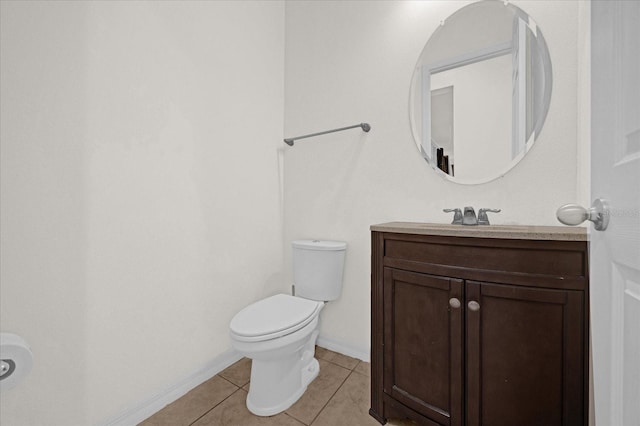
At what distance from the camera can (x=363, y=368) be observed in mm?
1659

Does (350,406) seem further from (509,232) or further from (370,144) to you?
(370,144)

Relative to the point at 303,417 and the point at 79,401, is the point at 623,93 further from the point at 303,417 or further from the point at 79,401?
the point at 79,401

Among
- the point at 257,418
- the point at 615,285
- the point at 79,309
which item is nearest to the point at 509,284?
the point at 615,285

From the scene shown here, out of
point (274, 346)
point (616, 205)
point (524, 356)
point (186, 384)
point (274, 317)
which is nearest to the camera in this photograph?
point (616, 205)

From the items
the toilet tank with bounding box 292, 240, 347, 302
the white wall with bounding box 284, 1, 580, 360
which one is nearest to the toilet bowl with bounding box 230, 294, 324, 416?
the toilet tank with bounding box 292, 240, 347, 302

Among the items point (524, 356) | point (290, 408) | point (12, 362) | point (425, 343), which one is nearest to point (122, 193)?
point (12, 362)

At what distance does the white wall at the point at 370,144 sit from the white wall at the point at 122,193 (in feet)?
1.16

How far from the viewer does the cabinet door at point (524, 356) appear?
862mm

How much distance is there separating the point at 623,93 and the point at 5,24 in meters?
1.70

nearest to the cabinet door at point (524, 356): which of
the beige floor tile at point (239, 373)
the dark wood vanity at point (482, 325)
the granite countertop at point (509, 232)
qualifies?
the dark wood vanity at point (482, 325)

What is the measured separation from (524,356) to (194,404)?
1.44 metres

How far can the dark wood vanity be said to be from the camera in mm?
871

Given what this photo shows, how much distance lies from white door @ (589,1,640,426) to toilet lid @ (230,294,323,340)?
3.28 ft

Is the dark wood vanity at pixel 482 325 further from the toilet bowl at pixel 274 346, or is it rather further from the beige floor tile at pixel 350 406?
the toilet bowl at pixel 274 346
